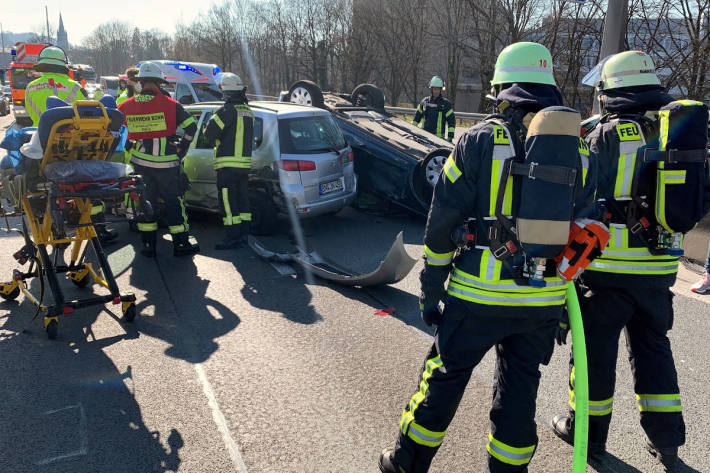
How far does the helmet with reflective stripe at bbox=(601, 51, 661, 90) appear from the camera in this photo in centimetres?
321

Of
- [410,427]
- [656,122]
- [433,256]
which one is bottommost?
[410,427]

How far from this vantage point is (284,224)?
886cm

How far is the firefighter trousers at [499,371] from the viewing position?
265 centimetres

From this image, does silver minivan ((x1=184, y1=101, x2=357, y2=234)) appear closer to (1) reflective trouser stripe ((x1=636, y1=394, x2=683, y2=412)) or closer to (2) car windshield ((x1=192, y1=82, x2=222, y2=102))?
(1) reflective trouser stripe ((x1=636, y1=394, x2=683, y2=412))

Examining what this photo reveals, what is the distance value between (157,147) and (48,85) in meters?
1.59

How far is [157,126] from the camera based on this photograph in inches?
276

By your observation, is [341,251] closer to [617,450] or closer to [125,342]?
[125,342]

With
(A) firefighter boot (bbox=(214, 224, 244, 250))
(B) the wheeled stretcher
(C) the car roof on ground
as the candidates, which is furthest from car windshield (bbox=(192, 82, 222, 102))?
(B) the wheeled stretcher

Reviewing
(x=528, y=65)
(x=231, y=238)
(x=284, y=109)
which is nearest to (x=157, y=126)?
(x=231, y=238)

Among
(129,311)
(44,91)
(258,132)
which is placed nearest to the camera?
(129,311)

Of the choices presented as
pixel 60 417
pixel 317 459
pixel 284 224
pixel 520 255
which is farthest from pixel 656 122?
pixel 284 224

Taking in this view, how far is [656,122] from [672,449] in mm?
1754

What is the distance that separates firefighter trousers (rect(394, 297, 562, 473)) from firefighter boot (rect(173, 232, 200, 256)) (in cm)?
508

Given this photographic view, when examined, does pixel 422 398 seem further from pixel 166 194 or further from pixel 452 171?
pixel 166 194
